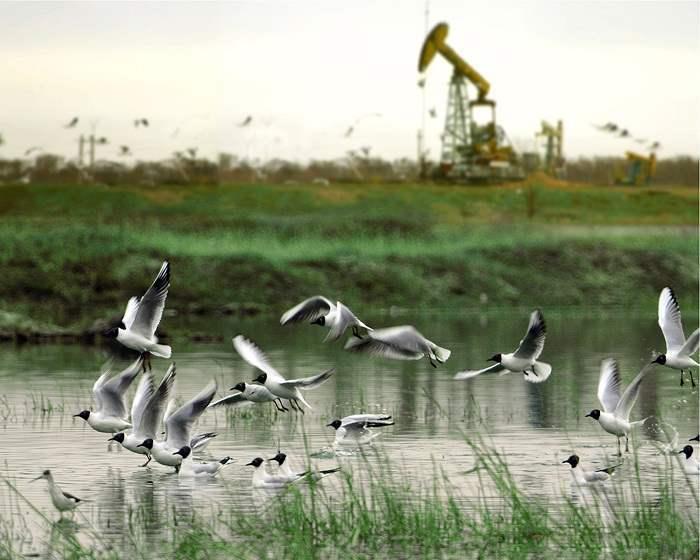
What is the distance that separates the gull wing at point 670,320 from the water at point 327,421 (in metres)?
1.09

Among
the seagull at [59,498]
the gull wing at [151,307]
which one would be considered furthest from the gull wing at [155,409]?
the seagull at [59,498]

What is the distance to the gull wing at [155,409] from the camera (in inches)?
598

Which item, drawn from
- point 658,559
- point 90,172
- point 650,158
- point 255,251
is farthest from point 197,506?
point 650,158

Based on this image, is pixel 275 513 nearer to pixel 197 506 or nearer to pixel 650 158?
pixel 197 506

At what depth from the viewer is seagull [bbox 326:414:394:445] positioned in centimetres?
1591

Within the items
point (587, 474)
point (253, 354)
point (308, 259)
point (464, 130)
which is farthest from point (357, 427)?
point (464, 130)

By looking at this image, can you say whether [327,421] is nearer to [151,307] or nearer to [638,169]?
[151,307]

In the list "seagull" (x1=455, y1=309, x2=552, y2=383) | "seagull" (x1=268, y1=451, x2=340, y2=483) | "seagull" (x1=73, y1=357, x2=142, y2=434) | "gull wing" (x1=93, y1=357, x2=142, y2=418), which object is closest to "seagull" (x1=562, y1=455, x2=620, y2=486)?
"seagull" (x1=455, y1=309, x2=552, y2=383)

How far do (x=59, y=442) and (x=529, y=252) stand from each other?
118ft

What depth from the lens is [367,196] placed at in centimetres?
6931

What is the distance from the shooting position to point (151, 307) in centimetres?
1664

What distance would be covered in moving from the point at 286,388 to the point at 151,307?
1.71 meters

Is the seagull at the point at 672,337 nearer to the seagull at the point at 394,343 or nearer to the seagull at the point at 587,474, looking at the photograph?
the seagull at the point at 587,474

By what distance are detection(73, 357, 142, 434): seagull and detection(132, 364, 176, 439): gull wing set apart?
977mm
